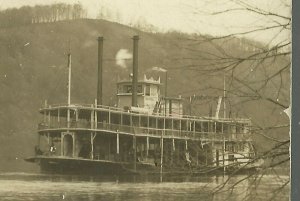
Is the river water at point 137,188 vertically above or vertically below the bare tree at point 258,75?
below

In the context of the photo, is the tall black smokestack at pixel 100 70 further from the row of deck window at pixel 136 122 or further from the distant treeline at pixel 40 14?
the distant treeline at pixel 40 14

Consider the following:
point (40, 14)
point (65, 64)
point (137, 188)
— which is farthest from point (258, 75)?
point (40, 14)

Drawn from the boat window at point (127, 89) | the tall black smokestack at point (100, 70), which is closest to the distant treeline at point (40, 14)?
the tall black smokestack at point (100, 70)

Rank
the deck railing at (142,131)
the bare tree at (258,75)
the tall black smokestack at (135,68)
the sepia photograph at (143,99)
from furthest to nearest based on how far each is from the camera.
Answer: the tall black smokestack at (135,68) → the deck railing at (142,131) → the sepia photograph at (143,99) → the bare tree at (258,75)

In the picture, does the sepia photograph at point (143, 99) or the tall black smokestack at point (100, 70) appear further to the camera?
the tall black smokestack at point (100, 70)

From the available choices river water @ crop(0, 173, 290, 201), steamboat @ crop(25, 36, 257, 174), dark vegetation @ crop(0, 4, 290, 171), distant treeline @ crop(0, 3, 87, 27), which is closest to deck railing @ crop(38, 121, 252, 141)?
steamboat @ crop(25, 36, 257, 174)

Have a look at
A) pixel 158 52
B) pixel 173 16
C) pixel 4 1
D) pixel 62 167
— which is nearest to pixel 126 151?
pixel 62 167

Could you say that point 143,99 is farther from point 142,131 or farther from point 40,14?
point 40,14
